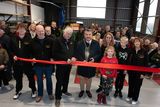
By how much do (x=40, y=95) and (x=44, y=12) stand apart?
1008cm

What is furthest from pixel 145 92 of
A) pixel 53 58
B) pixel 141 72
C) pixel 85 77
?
pixel 53 58

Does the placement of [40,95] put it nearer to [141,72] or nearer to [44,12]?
[141,72]

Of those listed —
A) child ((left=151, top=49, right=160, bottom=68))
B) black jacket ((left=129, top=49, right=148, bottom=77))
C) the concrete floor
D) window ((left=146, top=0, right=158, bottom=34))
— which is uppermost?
window ((left=146, top=0, right=158, bottom=34))

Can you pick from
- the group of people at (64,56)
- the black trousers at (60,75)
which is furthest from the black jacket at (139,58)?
the black trousers at (60,75)

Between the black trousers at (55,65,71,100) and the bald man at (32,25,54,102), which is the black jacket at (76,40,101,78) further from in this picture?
the bald man at (32,25,54,102)

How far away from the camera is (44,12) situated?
12.5 m

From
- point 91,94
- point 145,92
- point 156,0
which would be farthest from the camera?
point 156,0

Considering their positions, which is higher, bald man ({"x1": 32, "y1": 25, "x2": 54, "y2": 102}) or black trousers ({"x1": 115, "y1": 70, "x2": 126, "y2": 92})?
bald man ({"x1": 32, "y1": 25, "x2": 54, "y2": 102})

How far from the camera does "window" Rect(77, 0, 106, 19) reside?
43.1ft

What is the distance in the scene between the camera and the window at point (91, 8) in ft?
43.1

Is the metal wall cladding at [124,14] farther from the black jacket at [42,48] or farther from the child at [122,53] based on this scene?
the black jacket at [42,48]

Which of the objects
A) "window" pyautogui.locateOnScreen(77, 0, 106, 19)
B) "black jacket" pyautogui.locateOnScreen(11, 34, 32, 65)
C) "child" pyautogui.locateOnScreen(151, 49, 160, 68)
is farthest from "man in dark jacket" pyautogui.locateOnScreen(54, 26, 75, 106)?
"window" pyautogui.locateOnScreen(77, 0, 106, 19)

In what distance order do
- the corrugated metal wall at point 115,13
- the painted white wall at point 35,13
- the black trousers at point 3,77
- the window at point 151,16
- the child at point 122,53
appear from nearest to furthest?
the child at point 122,53
the black trousers at point 3,77
the painted white wall at point 35,13
the window at point 151,16
the corrugated metal wall at point 115,13

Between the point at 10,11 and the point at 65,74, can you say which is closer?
the point at 65,74
